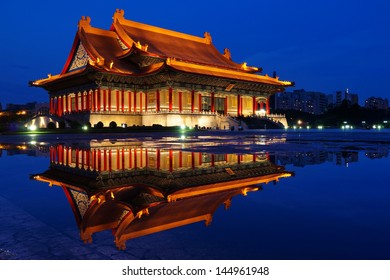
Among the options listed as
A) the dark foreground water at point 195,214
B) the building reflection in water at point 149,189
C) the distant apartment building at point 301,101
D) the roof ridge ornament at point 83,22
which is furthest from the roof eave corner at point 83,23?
the distant apartment building at point 301,101

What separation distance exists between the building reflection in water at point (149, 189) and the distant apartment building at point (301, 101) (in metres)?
142

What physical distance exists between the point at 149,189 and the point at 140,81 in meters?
41.7

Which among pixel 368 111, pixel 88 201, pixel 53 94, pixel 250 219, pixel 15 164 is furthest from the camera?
pixel 368 111

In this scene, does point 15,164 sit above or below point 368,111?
below

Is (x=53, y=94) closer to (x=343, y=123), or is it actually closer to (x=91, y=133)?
(x=91, y=133)

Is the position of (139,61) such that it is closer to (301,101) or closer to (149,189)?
(149,189)

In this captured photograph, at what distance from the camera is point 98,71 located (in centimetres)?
4103

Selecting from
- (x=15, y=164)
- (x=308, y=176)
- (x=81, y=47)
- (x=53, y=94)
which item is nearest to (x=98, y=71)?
(x=81, y=47)

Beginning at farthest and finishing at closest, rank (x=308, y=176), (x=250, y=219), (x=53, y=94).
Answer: (x=53, y=94) → (x=308, y=176) → (x=250, y=219)

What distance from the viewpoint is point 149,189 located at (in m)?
6.61

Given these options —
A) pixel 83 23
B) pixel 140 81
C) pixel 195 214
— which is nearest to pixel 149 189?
pixel 195 214

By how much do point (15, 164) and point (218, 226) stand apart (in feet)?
29.5

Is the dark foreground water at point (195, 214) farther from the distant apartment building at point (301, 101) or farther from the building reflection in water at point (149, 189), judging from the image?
the distant apartment building at point (301, 101)

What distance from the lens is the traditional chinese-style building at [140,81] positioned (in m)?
43.8
